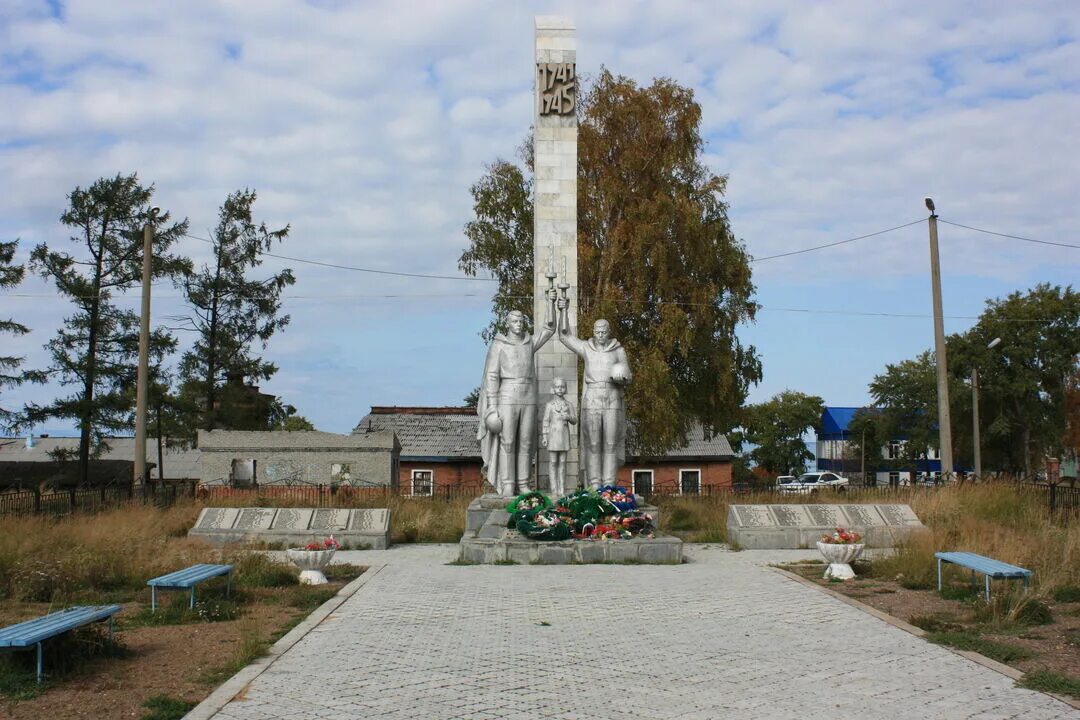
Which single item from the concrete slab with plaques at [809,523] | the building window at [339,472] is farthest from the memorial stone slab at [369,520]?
the building window at [339,472]

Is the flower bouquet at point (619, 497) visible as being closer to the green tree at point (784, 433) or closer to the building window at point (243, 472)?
the building window at point (243, 472)

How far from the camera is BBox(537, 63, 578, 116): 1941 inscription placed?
63.4 ft

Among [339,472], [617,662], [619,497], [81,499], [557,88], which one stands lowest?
[617,662]

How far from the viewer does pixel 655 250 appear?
95.4ft

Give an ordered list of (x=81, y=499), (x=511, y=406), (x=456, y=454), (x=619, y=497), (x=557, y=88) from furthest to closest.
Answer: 1. (x=456, y=454)
2. (x=81, y=499)
3. (x=557, y=88)
4. (x=511, y=406)
5. (x=619, y=497)

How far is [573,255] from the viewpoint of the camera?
746 inches

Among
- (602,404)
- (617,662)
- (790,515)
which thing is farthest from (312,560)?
(790,515)

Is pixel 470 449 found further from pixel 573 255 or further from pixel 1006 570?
pixel 1006 570

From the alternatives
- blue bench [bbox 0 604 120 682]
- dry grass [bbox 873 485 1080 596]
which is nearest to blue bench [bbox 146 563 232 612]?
blue bench [bbox 0 604 120 682]

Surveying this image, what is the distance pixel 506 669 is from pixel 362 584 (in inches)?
205

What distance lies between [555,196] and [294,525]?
7315mm

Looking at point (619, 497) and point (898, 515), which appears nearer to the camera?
point (619, 497)

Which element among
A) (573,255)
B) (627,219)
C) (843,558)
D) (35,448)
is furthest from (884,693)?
(35,448)

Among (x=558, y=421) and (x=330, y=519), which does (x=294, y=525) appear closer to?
(x=330, y=519)
